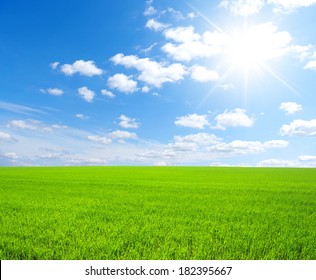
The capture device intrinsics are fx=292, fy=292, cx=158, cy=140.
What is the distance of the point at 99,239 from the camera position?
7500 millimetres

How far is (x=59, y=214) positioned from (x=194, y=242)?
18.6ft

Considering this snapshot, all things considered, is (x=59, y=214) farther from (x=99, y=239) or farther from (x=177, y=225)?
(x=177, y=225)

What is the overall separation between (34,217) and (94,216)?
208 centimetres

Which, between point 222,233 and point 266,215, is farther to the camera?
point 266,215

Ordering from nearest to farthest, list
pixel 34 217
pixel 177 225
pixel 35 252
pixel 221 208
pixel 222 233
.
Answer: pixel 35 252
pixel 222 233
pixel 177 225
pixel 34 217
pixel 221 208

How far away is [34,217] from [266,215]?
8.61 m

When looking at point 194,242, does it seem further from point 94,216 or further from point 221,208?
point 221,208

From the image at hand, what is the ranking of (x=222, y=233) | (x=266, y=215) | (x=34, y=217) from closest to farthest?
(x=222, y=233) → (x=34, y=217) → (x=266, y=215)

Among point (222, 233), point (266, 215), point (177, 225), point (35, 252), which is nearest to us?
point (35, 252)
